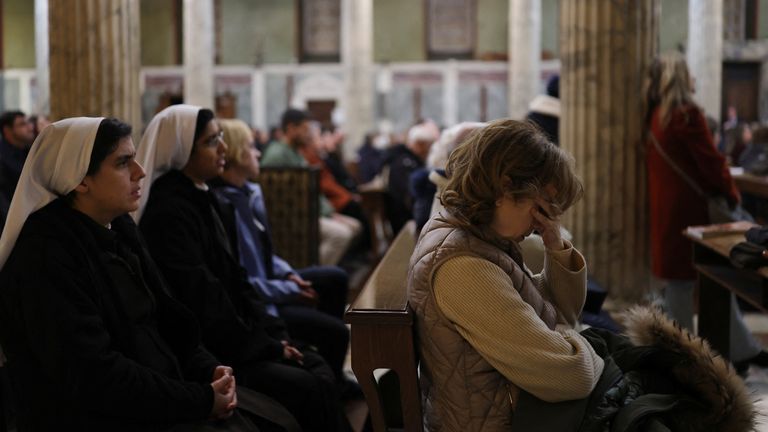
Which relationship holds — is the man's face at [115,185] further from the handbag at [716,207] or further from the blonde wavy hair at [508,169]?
the handbag at [716,207]

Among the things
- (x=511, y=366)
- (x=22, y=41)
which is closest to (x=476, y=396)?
(x=511, y=366)

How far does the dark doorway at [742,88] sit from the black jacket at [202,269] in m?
20.0

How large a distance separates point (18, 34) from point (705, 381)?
2253cm

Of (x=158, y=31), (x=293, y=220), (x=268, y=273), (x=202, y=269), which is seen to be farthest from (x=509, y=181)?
(x=158, y=31)

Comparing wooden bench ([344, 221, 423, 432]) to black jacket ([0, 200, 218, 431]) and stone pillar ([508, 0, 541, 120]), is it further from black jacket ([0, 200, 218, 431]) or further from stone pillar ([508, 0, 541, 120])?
stone pillar ([508, 0, 541, 120])

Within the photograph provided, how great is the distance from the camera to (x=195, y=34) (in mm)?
20281

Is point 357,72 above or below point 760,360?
above

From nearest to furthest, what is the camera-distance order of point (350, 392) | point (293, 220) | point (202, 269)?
point (202, 269) → point (350, 392) → point (293, 220)

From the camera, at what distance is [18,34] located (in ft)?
74.0

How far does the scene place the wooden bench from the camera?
2703 mm

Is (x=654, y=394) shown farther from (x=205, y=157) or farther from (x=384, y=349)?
(x=205, y=157)

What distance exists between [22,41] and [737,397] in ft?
74.4

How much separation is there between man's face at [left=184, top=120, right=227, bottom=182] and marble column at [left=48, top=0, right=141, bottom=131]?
7.75 feet

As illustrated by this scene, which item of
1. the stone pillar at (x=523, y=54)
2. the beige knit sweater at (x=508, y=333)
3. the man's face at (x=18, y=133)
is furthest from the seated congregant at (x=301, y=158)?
the stone pillar at (x=523, y=54)
